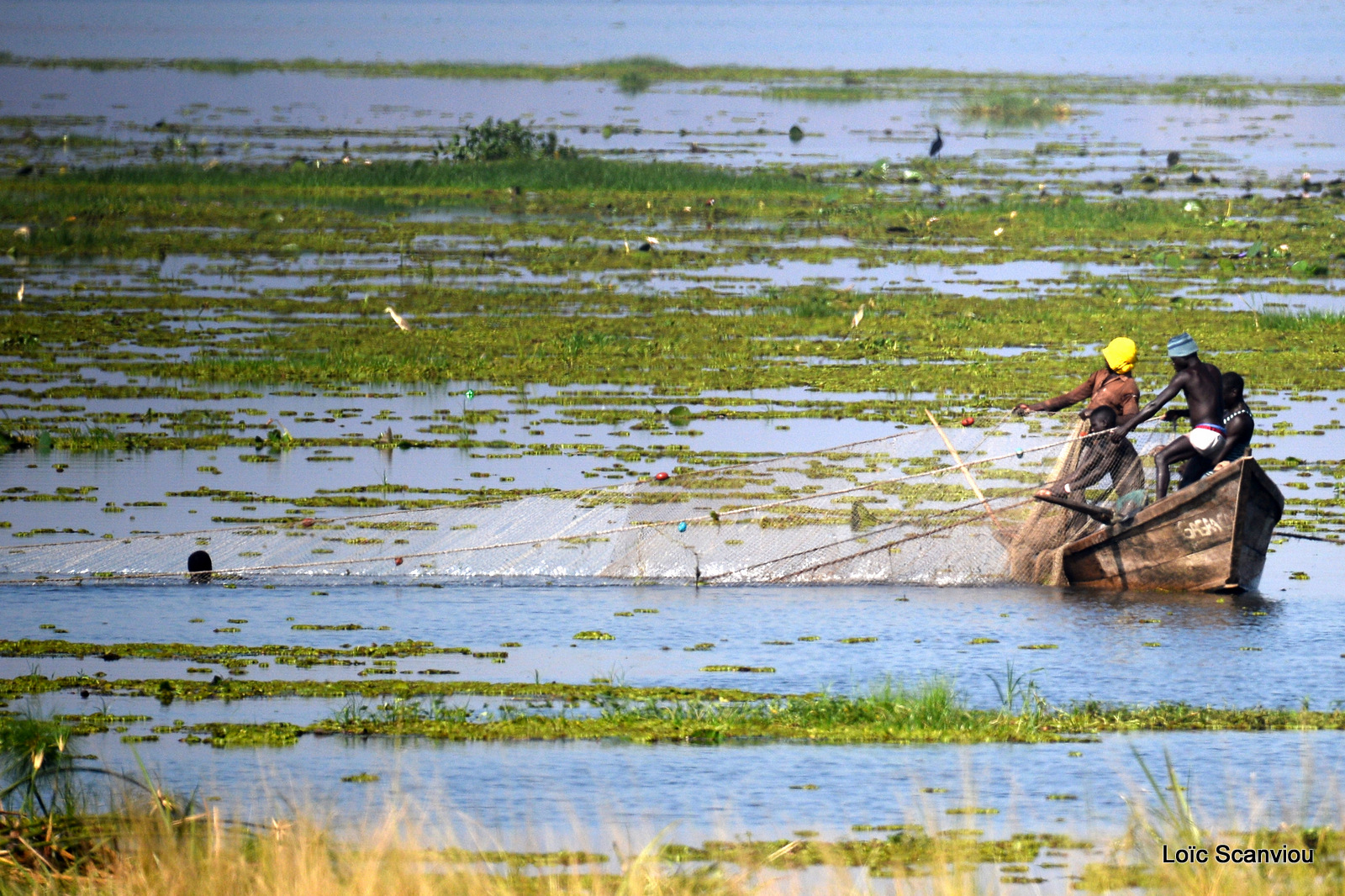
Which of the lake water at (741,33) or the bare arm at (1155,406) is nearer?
the bare arm at (1155,406)

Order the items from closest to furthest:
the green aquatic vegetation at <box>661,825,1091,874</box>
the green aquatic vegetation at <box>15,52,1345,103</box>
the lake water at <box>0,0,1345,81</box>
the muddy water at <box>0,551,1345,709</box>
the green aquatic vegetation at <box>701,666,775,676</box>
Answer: the green aquatic vegetation at <box>661,825,1091,874</box>, the muddy water at <box>0,551,1345,709</box>, the green aquatic vegetation at <box>701,666,775,676</box>, the green aquatic vegetation at <box>15,52,1345,103</box>, the lake water at <box>0,0,1345,81</box>

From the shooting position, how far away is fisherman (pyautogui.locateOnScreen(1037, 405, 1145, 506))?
12.7 metres

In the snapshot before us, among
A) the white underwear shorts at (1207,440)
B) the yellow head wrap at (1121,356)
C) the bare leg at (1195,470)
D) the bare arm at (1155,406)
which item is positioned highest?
the yellow head wrap at (1121,356)

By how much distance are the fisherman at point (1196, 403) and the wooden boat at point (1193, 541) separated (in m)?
0.31

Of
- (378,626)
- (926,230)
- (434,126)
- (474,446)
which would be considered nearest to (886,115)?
(434,126)

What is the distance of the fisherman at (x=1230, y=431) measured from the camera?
12.5 meters

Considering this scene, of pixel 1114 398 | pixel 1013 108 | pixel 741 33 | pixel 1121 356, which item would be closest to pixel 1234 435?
pixel 1114 398

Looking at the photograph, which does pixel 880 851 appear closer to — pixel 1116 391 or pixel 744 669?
pixel 744 669

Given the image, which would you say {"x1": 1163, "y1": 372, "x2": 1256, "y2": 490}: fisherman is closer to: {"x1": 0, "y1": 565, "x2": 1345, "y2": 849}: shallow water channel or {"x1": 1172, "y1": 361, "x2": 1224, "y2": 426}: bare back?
{"x1": 1172, "y1": 361, "x2": 1224, "y2": 426}: bare back

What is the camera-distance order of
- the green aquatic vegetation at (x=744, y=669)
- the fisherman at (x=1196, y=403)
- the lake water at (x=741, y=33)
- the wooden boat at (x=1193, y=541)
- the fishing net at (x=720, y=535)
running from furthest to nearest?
the lake water at (x=741, y=33) → the fishing net at (x=720, y=535) → the fisherman at (x=1196, y=403) → the wooden boat at (x=1193, y=541) → the green aquatic vegetation at (x=744, y=669)

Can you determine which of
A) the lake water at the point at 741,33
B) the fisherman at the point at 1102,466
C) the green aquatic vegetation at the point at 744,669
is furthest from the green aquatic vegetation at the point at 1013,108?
the green aquatic vegetation at the point at 744,669

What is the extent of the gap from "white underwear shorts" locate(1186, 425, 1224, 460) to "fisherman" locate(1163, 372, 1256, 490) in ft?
0.13

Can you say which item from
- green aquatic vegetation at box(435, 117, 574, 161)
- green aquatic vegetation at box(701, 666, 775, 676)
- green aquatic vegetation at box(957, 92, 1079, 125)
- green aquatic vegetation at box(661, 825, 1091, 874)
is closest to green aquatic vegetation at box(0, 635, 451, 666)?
green aquatic vegetation at box(701, 666, 775, 676)
